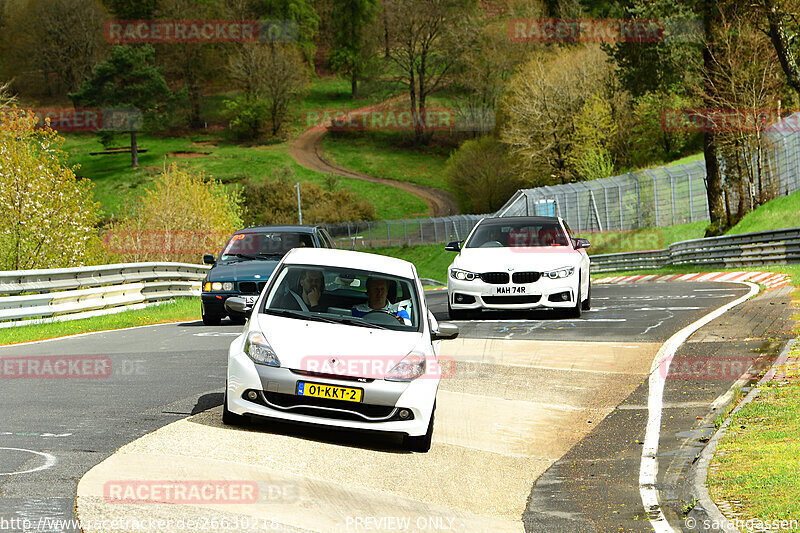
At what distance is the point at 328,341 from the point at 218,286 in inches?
383

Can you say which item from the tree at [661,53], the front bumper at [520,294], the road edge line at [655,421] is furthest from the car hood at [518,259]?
the tree at [661,53]

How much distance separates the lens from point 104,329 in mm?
18984

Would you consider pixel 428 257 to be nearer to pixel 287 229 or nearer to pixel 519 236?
pixel 287 229

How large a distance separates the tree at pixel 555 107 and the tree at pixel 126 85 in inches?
1974

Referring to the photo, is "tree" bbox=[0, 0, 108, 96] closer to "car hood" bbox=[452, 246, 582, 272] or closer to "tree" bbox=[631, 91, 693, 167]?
"tree" bbox=[631, 91, 693, 167]

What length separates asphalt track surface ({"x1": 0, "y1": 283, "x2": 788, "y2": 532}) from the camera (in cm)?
671

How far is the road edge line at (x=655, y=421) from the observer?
6861 mm

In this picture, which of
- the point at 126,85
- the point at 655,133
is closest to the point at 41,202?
the point at 655,133

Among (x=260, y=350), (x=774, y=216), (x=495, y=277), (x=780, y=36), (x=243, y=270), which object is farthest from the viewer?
(x=774, y=216)

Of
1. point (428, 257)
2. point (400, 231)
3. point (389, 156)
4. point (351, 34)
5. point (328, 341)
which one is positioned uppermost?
point (351, 34)

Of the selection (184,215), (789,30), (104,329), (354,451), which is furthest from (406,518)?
(184,215)

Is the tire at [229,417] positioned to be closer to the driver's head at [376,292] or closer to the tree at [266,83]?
the driver's head at [376,292]

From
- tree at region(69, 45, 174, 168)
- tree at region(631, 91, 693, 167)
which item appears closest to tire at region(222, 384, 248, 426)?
tree at region(631, 91, 693, 167)

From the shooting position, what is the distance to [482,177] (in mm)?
84188
